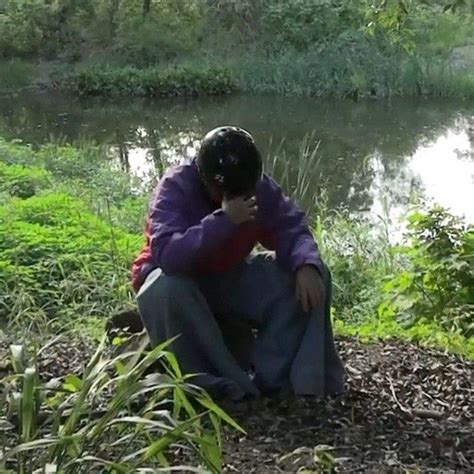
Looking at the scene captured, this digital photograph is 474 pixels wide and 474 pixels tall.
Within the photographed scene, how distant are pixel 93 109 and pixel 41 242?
15516 mm

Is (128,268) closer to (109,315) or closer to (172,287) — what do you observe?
(109,315)

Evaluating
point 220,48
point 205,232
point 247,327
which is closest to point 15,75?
point 220,48

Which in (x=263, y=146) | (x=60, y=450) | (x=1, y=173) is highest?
(x=60, y=450)

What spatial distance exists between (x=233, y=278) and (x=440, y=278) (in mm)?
1938

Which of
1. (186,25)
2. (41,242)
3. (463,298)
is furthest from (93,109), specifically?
(463,298)

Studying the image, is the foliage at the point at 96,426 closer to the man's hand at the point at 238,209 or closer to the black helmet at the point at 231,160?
the man's hand at the point at 238,209

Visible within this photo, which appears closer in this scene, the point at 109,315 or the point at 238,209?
the point at 238,209

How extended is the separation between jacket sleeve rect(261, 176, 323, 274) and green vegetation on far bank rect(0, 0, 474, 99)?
17.7 meters

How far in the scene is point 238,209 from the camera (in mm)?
3100

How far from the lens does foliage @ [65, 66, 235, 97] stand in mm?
23562

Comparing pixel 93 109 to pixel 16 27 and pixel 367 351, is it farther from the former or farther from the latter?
pixel 367 351

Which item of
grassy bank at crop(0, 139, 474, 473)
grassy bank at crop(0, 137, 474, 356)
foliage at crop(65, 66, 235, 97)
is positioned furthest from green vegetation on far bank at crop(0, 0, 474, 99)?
grassy bank at crop(0, 139, 474, 473)

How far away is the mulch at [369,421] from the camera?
9.34 feet

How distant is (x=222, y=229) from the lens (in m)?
3.10
